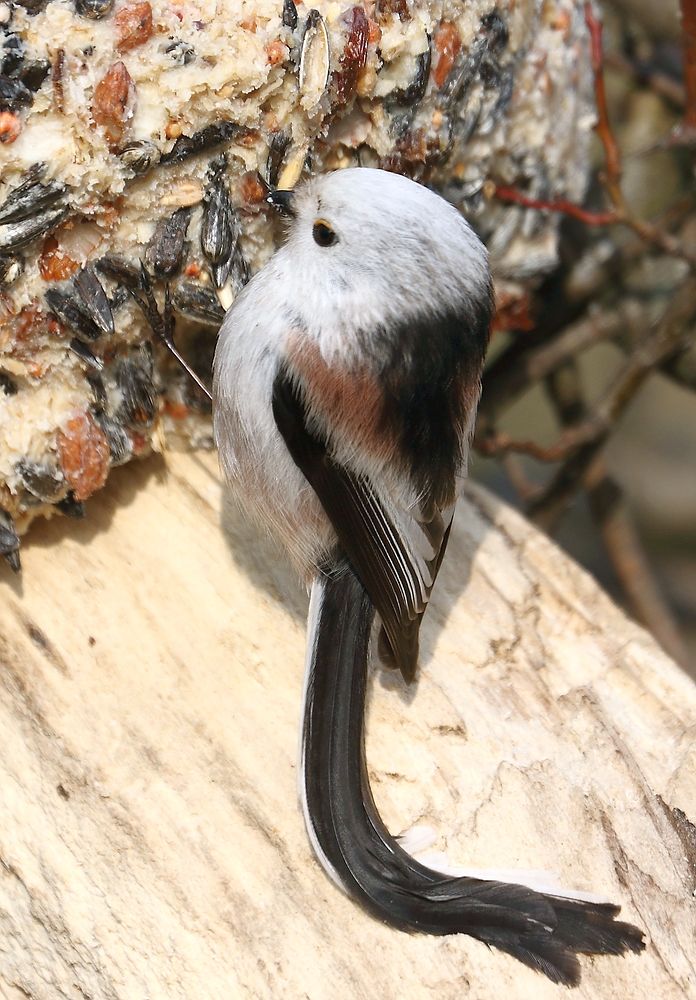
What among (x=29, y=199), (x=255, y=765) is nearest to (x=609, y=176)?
(x=29, y=199)

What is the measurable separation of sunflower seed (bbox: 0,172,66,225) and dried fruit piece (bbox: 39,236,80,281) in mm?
51

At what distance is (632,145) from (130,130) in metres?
1.24

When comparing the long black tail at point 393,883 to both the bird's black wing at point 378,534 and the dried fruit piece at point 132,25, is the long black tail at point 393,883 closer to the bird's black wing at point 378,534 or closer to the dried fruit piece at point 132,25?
the bird's black wing at point 378,534

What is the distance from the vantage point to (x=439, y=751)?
114 cm

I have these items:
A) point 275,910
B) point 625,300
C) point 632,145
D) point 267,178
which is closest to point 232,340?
point 267,178

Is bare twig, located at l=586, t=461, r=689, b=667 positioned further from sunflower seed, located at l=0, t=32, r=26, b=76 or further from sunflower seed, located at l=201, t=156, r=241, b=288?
sunflower seed, located at l=0, t=32, r=26, b=76

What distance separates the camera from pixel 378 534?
3.75ft

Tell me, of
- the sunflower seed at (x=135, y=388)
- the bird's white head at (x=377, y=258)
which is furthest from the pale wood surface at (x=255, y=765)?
the bird's white head at (x=377, y=258)

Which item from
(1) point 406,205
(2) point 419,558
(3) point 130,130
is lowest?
(2) point 419,558

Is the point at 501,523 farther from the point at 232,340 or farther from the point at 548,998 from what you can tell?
the point at 548,998

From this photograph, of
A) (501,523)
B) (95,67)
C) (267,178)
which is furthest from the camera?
(501,523)

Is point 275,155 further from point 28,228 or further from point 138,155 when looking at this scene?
point 28,228

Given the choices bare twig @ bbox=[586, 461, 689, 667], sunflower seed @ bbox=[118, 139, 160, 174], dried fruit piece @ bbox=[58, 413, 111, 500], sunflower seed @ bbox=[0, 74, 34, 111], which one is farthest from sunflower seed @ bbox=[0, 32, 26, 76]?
bare twig @ bbox=[586, 461, 689, 667]

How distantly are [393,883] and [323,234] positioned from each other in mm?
712
